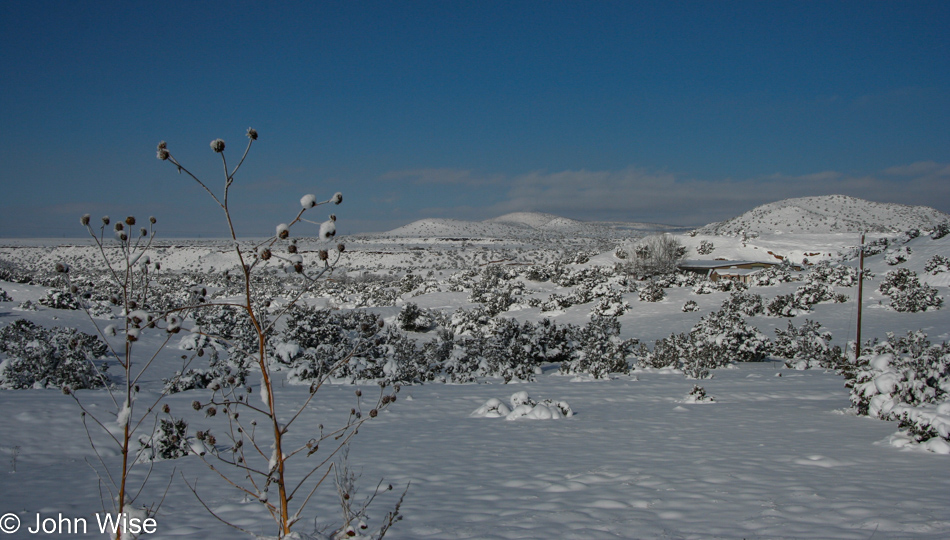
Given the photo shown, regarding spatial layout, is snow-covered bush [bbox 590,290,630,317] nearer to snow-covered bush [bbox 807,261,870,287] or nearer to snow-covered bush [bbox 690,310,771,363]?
snow-covered bush [bbox 690,310,771,363]

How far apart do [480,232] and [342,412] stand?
299 ft

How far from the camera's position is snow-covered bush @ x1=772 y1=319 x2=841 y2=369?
14.7 metres

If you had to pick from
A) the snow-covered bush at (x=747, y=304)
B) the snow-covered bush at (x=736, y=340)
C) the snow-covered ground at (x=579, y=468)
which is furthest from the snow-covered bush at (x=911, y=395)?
the snow-covered bush at (x=747, y=304)

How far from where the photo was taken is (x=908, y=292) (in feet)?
A: 66.4

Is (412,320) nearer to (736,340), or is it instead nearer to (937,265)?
(736,340)

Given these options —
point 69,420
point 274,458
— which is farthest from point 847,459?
point 69,420

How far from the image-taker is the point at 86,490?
421 cm

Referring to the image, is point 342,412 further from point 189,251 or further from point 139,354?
point 189,251

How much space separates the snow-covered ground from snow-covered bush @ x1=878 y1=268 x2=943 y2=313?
12.4 meters

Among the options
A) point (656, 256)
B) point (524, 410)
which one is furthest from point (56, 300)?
point (656, 256)

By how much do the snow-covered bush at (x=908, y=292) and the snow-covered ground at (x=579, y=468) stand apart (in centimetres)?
1240

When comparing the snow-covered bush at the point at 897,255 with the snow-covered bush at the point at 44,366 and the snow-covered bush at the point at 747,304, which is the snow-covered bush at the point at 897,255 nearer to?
the snow-covered bush at the point at 747,304

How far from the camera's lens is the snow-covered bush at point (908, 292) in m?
19.6

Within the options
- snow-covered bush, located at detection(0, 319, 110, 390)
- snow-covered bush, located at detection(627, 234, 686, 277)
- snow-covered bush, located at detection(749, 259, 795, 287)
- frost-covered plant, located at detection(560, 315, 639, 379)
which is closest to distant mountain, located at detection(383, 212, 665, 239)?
snow-covered bush, located at detection(627, 234, 686, 277)
